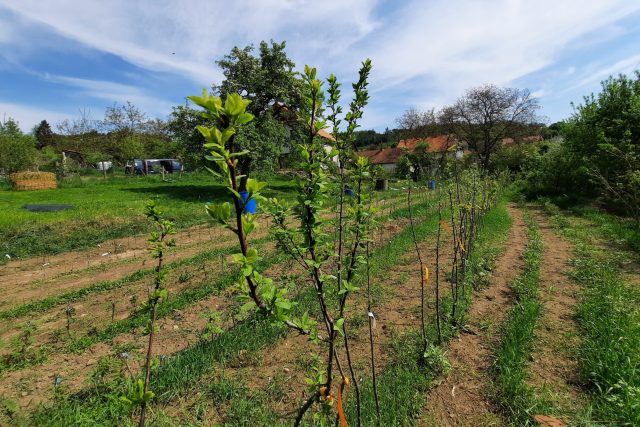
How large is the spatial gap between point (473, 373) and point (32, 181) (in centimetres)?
2388

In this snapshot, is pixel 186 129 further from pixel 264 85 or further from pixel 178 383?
pixel 178 383

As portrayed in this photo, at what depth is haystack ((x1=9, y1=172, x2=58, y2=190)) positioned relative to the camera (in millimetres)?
18688

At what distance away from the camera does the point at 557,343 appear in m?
3.42

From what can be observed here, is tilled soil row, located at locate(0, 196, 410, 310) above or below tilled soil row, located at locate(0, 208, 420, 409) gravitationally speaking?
above

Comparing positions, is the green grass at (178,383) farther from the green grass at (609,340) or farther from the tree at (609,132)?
the tree at (609,132)

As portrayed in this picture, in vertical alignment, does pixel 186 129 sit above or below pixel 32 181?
above

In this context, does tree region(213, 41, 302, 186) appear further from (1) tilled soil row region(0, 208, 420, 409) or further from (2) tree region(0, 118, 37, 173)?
(2) tree region(0, 118, 37, 173)

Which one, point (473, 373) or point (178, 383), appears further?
point (473, 373)

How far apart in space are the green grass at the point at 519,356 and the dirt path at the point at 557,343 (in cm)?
9

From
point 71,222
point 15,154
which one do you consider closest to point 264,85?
point 71,222

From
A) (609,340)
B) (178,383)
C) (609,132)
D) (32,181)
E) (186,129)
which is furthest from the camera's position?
(32,181)

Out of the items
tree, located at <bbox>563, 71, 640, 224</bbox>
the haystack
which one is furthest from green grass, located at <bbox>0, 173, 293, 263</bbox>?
tree, located at <bbox>563, 71, 640, 224</bbox>

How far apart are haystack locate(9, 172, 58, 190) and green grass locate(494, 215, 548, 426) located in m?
23.6

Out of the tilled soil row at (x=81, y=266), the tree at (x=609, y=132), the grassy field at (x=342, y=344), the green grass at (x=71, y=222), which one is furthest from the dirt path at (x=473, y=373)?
the tree at (x=609, y=132)
